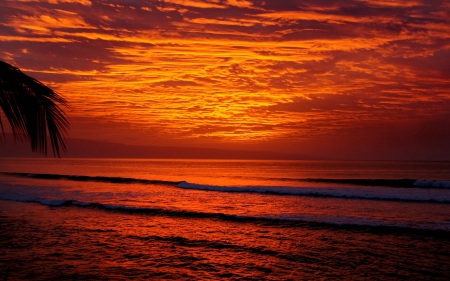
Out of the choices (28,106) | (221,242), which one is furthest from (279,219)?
(28,106)

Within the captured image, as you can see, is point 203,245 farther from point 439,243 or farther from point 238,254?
point 439,243

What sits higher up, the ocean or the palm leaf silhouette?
the palm leaf silhouette

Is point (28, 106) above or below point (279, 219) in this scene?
above

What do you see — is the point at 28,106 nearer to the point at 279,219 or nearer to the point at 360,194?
the point at 279,219

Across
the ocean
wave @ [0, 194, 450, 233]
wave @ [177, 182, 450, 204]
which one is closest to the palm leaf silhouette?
the ocean

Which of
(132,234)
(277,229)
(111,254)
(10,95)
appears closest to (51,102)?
(10,95)

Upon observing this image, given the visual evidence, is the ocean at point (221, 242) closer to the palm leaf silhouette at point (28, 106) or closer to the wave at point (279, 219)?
the wave at point (279, 219)

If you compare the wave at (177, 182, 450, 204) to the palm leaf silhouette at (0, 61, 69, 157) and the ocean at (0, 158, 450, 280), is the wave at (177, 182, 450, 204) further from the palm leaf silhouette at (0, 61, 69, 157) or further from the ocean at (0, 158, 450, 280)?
the palm leaf silhouette at (0, 61, 69, 157)

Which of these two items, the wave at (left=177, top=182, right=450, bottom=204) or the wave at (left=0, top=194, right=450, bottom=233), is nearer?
the wave at (left=0, top=194, right=450, bottom=233)

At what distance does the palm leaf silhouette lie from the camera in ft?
13.2

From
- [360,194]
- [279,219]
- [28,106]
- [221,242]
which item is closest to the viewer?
[28,106]

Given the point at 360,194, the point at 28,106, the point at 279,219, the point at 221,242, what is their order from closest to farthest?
1. the point at 28,106
2. the point at 221,242
3. the point at 279,219
4. the point at 360,194

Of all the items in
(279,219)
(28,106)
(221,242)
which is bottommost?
(221,242)

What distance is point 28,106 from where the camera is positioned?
405 cm
